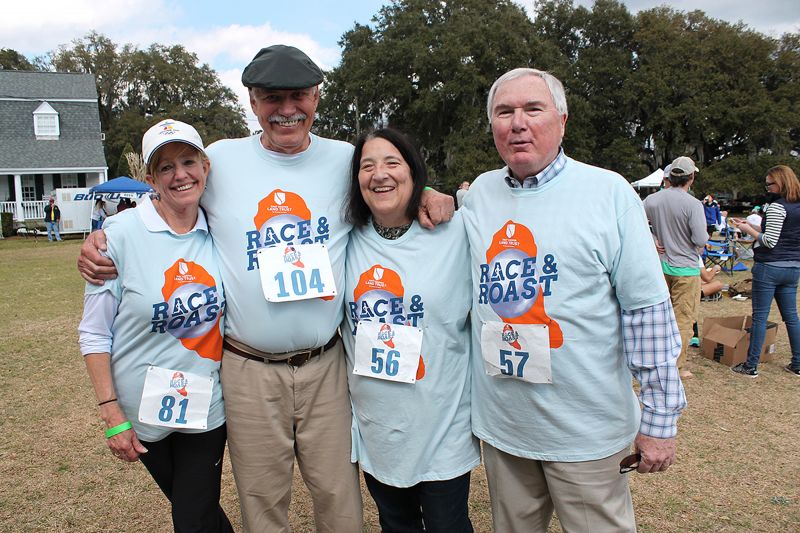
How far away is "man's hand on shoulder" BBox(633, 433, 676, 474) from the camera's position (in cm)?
198

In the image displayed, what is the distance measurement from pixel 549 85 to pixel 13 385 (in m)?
5.83

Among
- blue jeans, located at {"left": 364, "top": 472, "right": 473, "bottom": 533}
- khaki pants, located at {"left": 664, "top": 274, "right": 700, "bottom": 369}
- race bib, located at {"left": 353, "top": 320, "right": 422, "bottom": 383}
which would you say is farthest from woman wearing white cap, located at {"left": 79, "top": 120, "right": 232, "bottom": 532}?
khaki pants, located at {"left": 664, "top": 274, "right": 700, "bottom": 369}

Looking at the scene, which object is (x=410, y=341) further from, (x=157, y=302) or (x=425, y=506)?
(x=157, y=302)

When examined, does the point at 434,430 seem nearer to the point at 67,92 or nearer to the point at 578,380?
the point at 578,380

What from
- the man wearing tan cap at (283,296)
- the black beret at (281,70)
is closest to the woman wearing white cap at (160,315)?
the man wearing tan cap at (283,296)

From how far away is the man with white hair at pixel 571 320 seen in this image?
1.95 meters

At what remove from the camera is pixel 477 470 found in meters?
3.89

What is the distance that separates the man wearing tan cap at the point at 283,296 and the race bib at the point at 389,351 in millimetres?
197

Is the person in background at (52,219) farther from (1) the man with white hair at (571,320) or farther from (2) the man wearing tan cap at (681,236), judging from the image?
(1) the man with white hair at (571,320)

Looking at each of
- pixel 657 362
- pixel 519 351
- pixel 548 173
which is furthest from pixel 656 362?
pixel 548 173

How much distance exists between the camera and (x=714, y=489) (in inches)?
139

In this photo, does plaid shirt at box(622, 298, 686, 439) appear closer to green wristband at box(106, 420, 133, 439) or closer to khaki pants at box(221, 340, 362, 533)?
khaki pants at box(221, 340, 362, 533)

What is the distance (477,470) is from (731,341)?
11.9 feet

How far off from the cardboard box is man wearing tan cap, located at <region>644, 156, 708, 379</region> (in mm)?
711
